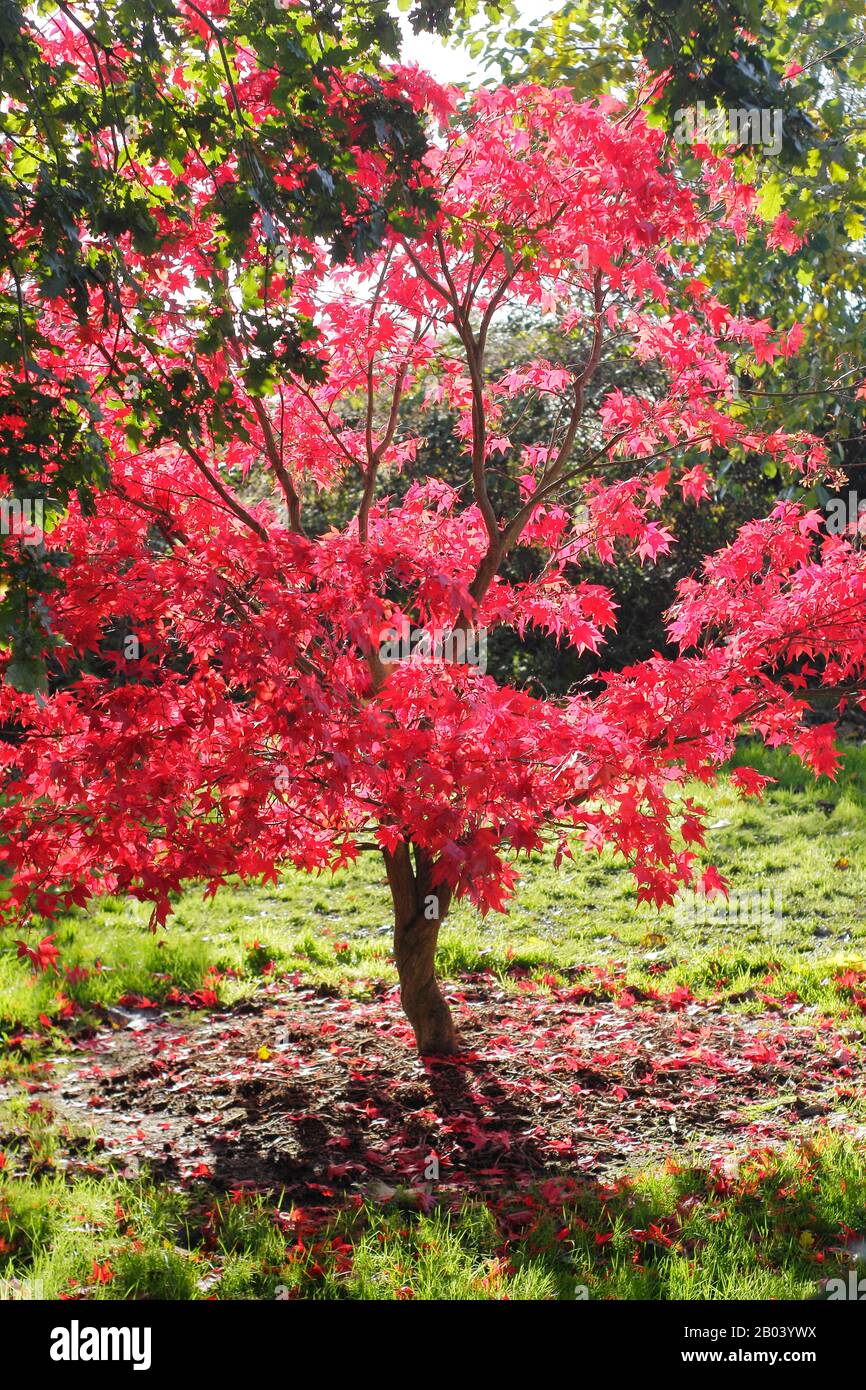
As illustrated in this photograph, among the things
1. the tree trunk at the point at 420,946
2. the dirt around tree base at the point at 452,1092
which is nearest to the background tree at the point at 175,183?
the tree trunk at the point at 420,946

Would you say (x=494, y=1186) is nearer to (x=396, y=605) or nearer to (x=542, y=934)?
(x=396, y=605)

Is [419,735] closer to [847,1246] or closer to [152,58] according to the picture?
[847,1246]

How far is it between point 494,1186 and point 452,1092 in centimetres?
68

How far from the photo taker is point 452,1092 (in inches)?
173

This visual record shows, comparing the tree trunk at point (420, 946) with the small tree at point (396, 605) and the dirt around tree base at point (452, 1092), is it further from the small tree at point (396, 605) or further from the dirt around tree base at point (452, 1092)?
the dirt around tree base at point (452, 1092)

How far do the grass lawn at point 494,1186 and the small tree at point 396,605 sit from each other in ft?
2.98

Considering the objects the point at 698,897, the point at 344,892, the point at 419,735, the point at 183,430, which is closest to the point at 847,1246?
the point at 419,735

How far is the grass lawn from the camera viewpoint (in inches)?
125

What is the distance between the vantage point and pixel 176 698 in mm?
3670

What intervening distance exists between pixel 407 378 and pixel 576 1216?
336 centimetres

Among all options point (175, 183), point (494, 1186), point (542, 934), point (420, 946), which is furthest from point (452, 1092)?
point (175, 183)

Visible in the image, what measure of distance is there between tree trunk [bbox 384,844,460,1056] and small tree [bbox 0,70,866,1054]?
0.01 metres
